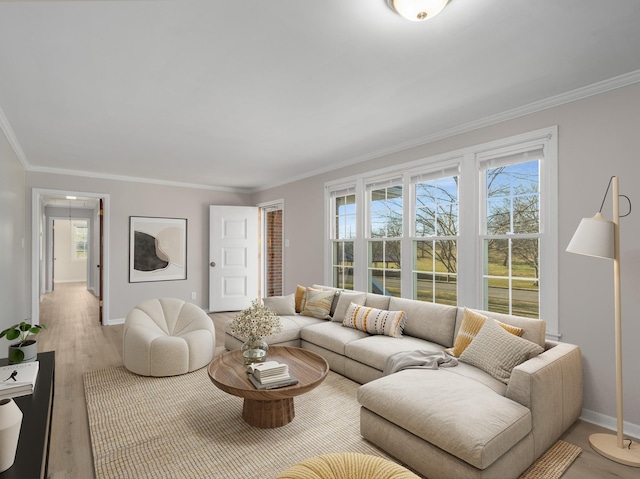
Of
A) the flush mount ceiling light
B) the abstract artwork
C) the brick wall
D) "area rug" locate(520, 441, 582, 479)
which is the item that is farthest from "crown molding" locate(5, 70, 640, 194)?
"area rug" locate(520, 441, 582, 479)

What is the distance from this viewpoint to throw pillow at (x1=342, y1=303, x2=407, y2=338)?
3463 mm

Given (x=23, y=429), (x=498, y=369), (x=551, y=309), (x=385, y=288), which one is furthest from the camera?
(x=385, y=288)

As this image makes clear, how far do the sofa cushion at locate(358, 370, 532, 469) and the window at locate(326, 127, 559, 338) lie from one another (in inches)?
50.1

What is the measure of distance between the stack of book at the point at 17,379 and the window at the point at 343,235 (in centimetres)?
364

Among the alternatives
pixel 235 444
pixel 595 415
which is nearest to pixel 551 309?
pixel 595 415

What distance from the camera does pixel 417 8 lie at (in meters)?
1.70

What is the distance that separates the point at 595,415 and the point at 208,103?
3947mm

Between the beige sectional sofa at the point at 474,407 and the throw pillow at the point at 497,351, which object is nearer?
the beige sectional sofa at the point at 474,407

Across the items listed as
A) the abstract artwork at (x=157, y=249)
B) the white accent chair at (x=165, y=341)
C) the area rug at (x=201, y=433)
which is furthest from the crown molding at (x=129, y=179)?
the area rug at (x=201, y=433)

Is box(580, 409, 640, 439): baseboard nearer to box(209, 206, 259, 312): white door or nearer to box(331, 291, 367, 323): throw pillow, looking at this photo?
box(331, 291, 367, 323): throw pillow

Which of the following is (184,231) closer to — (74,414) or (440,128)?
(74,414)

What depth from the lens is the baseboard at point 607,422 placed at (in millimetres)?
2455

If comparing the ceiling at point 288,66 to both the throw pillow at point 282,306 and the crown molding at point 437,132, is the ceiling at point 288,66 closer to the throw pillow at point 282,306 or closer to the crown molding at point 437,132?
the crown molding at point 437,132

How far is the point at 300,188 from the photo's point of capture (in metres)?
5.90
